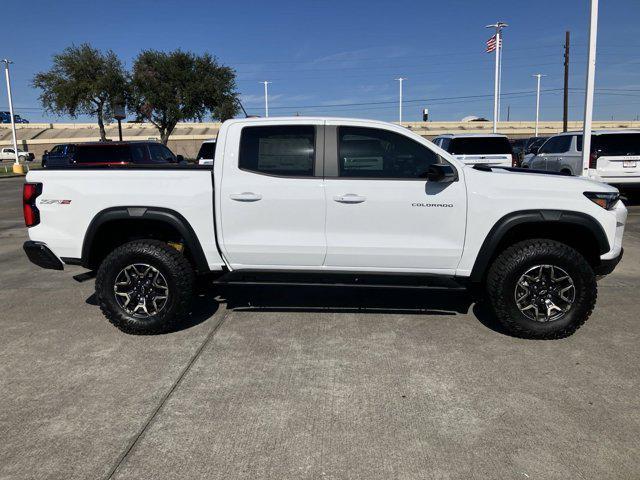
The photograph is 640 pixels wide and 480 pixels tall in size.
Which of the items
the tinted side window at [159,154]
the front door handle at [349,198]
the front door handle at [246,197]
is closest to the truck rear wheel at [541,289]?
the front door handle at [349,198]

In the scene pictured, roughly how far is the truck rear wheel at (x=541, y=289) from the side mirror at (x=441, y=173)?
32.8 inches

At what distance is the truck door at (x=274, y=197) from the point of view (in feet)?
15.0

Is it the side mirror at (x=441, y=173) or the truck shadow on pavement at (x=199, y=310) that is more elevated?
the side mirror at (x=441, y=173)

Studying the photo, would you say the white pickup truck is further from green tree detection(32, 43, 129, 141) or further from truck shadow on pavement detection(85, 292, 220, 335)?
green tree detection(32, 43, 129, 141)

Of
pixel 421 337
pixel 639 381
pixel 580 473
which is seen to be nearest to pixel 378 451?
pixel 580 473

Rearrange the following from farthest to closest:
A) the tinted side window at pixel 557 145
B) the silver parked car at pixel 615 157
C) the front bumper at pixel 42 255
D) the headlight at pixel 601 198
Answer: the tinted side window at pixel 557 145 < the silver parked car at pixel 615 157 < the front bumper at pixel 42 255 < the headlight at pixel 601 198

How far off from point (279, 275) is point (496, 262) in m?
1.95

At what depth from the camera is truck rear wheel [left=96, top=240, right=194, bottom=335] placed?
4.69m

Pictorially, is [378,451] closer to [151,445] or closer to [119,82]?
[151,445]

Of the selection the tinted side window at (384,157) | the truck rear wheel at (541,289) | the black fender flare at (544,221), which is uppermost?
the tinted side window at (384,157)

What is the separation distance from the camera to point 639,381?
12.5 ft

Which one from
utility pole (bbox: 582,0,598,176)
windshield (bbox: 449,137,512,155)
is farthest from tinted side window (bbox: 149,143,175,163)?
utility pole (bbox: 582,0,598,176)

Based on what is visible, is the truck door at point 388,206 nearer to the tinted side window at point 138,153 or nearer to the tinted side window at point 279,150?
the tinted side window at point 279,150

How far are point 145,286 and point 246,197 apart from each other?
1.27 meters
